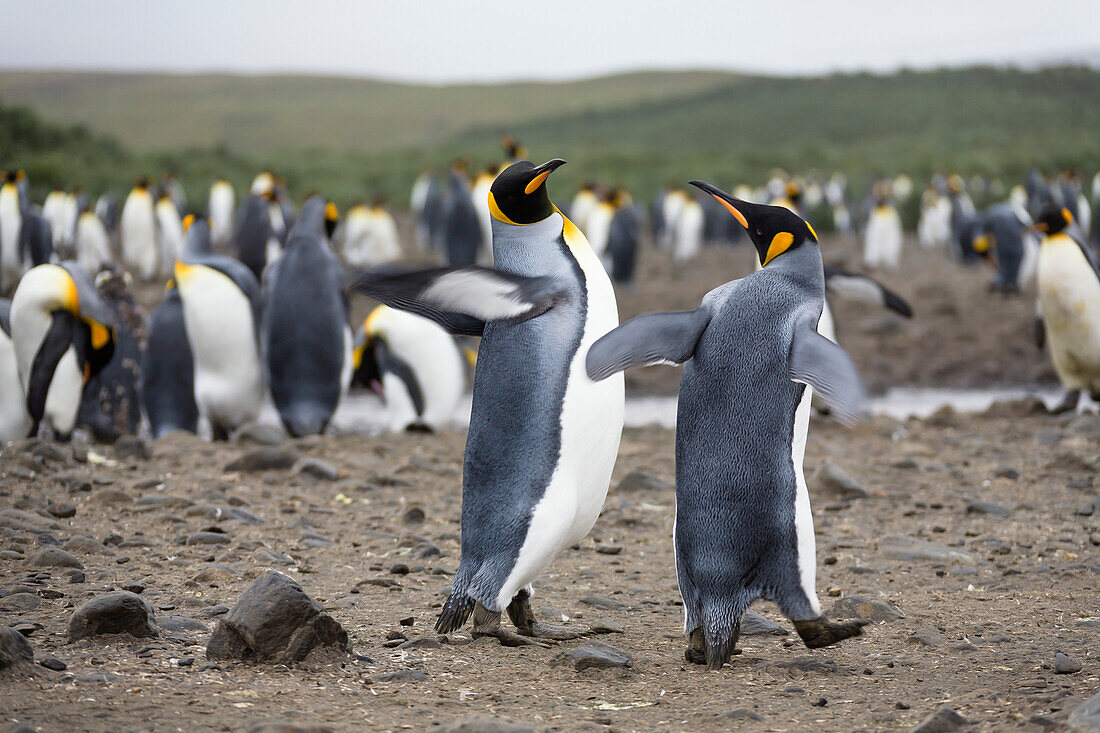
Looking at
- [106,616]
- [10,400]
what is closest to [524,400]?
[106,616]

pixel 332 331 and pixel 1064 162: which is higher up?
pixel 1064 162

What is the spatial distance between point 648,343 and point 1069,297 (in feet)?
18.8

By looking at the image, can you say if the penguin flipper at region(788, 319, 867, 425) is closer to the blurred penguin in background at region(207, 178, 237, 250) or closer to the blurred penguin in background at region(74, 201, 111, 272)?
the blurred penguin in background at region(74, 201, 111, 272)

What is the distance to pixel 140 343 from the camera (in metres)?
7.84

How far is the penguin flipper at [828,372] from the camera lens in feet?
8.55

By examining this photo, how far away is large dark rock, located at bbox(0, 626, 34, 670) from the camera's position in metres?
2.52

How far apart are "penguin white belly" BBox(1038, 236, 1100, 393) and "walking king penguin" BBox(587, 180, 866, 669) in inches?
208

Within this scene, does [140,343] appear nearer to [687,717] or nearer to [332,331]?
[332,331]

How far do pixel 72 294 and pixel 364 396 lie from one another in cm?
637

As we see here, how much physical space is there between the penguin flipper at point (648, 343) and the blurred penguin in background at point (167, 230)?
676 inches

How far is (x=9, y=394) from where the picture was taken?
6.20m

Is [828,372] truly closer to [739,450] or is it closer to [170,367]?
[739,450]

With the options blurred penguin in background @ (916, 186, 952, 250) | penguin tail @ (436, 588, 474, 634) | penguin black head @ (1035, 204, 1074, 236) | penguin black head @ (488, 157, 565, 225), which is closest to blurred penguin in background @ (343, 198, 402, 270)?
blurred penguin in background @ (916, 186, 952, 250)

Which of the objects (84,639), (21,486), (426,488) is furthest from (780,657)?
(21,486)
